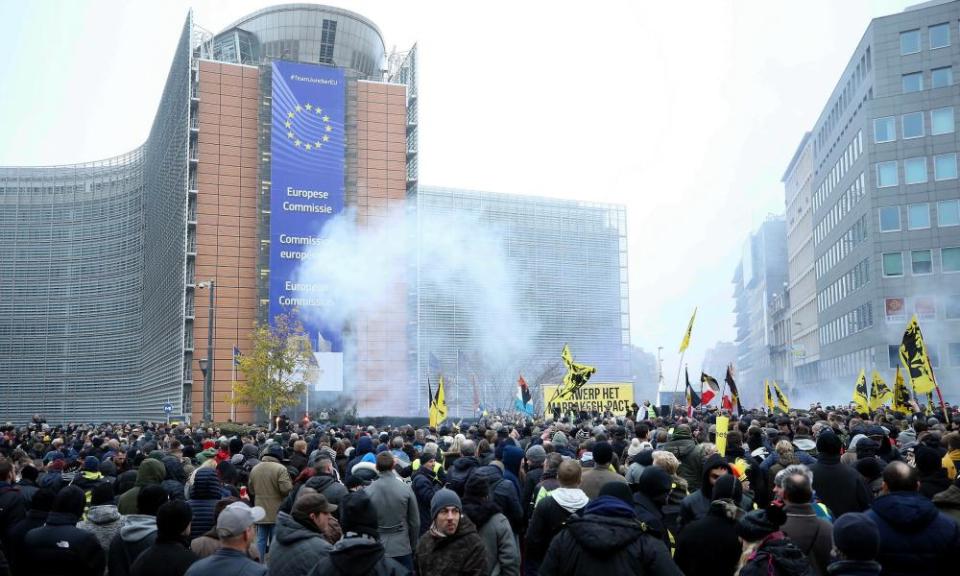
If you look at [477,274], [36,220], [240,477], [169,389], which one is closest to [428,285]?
[477,274]

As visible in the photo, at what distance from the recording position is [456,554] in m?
6.09

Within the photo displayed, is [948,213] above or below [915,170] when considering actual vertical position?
below

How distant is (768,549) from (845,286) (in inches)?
2478

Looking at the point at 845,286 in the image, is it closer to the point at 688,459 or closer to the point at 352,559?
Answer: the point at 688,459

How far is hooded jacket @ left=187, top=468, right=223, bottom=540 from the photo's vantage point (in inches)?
317

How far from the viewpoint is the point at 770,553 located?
5.27 metres

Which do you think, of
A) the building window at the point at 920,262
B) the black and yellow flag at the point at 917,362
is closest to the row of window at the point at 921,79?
the building window at the point at 920,262

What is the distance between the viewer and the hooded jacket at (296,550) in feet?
19.5

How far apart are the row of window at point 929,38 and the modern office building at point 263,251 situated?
33743 mm

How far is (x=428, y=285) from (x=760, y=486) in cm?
7340

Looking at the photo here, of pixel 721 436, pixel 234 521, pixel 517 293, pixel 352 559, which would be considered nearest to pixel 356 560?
pixel 352 559

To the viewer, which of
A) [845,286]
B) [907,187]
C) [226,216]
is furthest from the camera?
[845,286]

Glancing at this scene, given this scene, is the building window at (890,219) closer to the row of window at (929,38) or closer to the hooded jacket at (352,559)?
the row of window at (929,38)

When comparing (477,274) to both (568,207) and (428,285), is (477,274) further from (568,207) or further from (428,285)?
(568,207)
